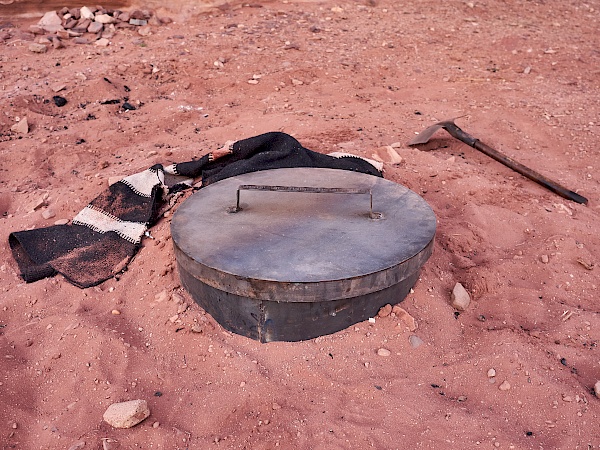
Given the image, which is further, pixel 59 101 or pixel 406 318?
pixel 59 101

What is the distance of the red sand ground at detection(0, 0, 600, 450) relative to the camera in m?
1.93

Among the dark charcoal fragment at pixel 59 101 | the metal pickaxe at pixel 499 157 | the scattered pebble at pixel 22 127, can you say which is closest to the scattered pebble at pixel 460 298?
the metal pickaxe at pixel 499 157

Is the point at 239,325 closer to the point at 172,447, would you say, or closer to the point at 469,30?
the point at 172,447

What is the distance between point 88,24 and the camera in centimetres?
591

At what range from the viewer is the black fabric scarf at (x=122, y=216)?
270cm

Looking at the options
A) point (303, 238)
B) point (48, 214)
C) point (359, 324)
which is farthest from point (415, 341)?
point (48, 214)

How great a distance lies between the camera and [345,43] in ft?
18.7

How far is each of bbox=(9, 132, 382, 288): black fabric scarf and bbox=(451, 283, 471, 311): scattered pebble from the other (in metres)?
0.93

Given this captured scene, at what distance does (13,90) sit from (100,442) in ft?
12.8

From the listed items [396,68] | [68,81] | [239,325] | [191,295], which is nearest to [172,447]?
[239,325]

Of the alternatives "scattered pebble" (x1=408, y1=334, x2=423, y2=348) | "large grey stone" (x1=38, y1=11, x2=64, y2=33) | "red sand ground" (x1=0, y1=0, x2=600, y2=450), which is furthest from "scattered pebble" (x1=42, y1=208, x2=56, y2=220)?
"large grey stone" (x1=38, y1=11, x2=64, y2=33)

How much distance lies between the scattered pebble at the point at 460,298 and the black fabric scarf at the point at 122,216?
93cm

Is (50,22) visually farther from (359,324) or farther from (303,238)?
(359,324)

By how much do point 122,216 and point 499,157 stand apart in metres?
2.38
